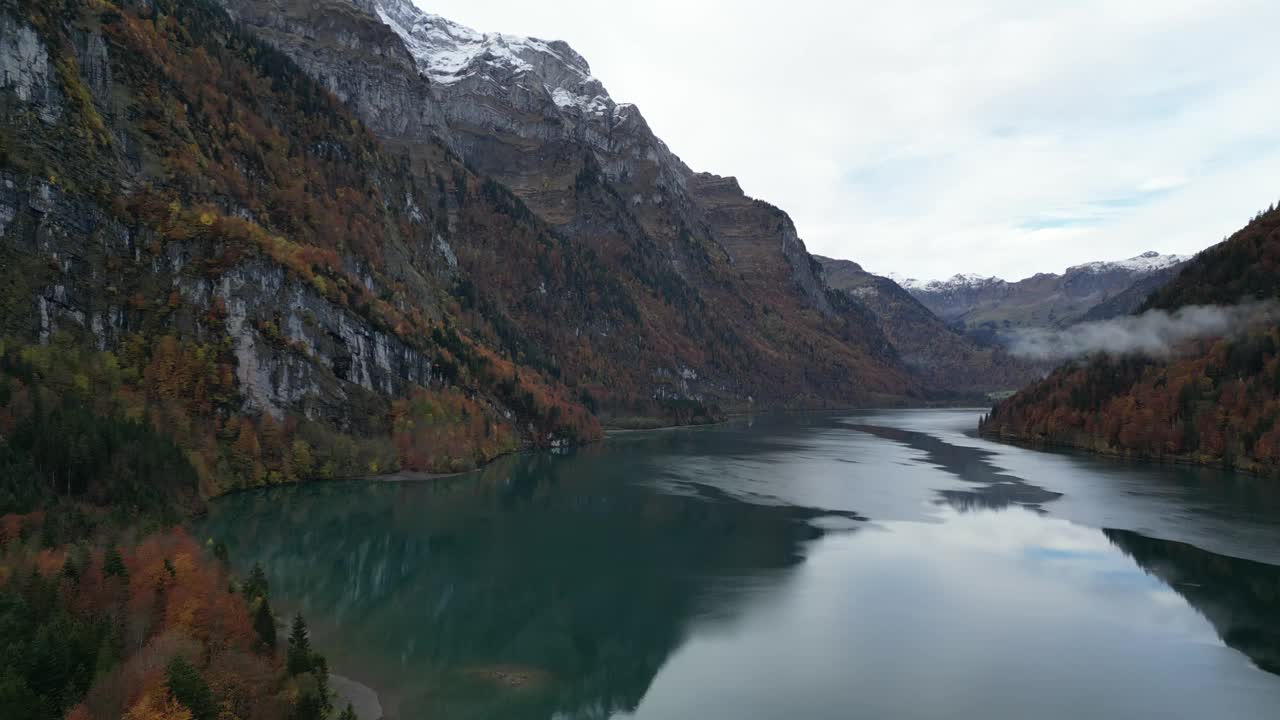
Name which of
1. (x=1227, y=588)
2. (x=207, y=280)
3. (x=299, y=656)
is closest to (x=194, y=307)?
(x=207, y=280)

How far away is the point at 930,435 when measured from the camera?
172 m

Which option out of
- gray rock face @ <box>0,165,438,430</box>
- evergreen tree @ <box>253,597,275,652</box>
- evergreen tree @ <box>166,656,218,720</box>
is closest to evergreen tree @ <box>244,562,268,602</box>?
evergreen tree @ <box>253,597,275,652</box>

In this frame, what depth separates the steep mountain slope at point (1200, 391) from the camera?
9725cm

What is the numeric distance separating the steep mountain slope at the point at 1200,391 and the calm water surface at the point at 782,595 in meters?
13.1

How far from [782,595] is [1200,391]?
93.8 m

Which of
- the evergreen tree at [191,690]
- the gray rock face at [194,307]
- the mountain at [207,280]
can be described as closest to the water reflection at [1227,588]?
the evergreen tree at [191,690]

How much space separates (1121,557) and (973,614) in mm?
21540

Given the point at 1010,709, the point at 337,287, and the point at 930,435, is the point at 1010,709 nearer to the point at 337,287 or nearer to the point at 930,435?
the point at 337,287

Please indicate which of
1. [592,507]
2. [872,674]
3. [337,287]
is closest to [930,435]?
[592,507]

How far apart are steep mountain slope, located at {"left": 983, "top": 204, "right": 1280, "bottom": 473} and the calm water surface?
43.0 ft

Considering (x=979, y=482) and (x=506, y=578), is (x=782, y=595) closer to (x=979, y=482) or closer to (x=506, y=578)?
(x=506, y=578)

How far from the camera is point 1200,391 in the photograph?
105938 mm

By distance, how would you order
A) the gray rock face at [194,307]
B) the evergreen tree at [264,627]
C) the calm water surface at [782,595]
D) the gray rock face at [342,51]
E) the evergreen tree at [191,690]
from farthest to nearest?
the gray rock face at [342,51] → the gray rock face at [194,307] → the calm water surface at [782,595] → the evergreen tree at [264,627] → the evergreen tree at [191,690]

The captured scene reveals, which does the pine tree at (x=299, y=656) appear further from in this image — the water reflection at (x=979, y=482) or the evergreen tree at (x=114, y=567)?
the water reflection at (x=979, y=482)
